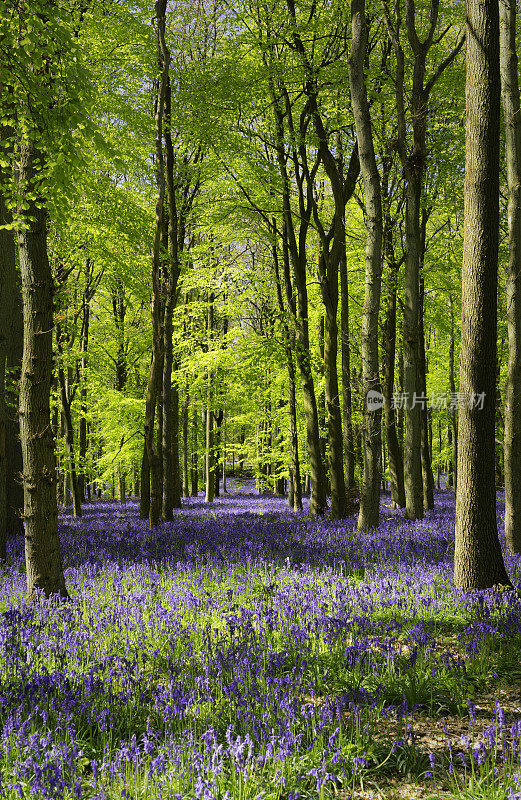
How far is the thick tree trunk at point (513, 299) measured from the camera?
7371 mm

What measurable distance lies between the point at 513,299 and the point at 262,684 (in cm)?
630

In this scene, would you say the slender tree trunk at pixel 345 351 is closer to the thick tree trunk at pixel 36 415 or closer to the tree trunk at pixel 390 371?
the tree trunk at pixel 390 371

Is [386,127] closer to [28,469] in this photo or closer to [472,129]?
[472,129]

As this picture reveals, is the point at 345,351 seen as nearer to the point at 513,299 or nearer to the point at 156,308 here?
the point at 156,308

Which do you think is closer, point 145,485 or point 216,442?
point 145,485

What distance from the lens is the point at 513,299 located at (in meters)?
7.57

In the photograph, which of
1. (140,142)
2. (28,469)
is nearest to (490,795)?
(28,469)

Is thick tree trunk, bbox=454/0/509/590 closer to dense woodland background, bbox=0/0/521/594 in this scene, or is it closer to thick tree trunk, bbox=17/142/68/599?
dense woodland background, bbox=0/0/521/594

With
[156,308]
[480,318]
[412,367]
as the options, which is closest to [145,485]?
[156,308]

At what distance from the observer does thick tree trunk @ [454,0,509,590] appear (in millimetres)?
5504

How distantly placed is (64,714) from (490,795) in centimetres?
223

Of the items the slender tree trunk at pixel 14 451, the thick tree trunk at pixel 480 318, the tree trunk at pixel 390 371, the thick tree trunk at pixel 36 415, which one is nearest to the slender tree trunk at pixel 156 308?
the slender tree trunk at pixel 14 451

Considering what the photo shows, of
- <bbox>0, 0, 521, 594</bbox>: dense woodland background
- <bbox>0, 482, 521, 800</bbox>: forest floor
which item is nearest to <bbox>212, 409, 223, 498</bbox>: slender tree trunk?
<bbox>0, 0, 521, 594</bbox>: dense woodland background

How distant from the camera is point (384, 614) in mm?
4898
